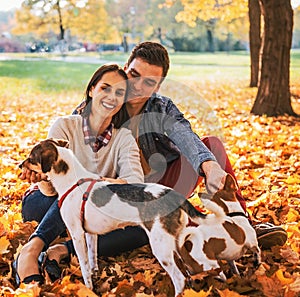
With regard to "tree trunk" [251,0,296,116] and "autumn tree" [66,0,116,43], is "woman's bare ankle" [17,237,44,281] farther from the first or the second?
"autumn tree" [66,0,116,43]

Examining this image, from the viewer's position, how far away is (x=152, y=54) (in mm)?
3189

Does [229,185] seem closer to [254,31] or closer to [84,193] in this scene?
[84,193]

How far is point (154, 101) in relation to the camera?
11.4 feet

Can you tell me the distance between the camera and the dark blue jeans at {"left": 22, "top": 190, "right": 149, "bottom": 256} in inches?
111

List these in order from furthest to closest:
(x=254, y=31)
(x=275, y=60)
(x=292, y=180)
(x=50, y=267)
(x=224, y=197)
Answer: (x=254, y=31), (x=275, y=60), (x=292, y=180), (x=50, y=267), (x=224, y=197)

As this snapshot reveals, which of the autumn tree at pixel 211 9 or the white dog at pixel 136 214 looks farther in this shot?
the autumn tree at pixel 211 9

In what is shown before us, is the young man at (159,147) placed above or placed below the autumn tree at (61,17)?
below

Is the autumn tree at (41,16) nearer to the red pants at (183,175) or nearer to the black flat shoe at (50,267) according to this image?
the red pants at (183,175)

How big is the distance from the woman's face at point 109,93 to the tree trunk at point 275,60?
20.4ft

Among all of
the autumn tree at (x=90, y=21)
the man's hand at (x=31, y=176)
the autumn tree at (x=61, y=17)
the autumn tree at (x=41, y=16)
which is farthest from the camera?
the autumn tree at (x=90, y=21)

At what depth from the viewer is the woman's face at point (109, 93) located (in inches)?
114

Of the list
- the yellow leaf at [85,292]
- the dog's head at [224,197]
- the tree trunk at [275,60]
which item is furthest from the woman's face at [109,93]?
the tree trunk at [275,60]

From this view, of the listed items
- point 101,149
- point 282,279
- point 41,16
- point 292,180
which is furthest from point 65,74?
point 282,279

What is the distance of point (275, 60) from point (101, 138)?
6.50 metres
